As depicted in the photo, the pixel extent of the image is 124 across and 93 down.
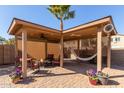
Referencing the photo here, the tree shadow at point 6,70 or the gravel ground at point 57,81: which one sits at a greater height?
the tree shadow at point 6,70

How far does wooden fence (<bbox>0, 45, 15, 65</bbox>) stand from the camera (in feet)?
34.5

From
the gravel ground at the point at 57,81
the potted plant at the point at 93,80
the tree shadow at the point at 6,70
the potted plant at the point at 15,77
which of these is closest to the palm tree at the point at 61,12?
the tree shadow at the point at 6,70

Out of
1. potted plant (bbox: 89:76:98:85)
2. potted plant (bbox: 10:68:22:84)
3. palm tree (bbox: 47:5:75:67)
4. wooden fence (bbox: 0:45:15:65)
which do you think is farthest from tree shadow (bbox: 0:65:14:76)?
palm tree (bbox: 47:5:75:67)

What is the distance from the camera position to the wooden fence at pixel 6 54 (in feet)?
34.5

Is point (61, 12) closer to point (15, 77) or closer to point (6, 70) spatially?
point (6, 70)

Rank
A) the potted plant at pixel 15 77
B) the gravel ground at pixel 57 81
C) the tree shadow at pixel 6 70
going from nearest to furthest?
the gravel ground at pixel 57 81 → the potted plant at pixel 15 77 → the tree shadow at pixel 6 70

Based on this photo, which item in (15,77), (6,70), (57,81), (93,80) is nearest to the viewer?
(93,80)

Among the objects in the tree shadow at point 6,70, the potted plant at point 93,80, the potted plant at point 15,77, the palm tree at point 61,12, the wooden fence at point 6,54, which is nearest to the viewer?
the potted plant at point 93,80

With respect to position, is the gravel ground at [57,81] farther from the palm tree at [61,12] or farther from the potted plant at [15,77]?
the palm tree at [61,12]

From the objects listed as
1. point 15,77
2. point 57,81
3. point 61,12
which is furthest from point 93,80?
point 61,12

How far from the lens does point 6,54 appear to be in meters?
10.8
